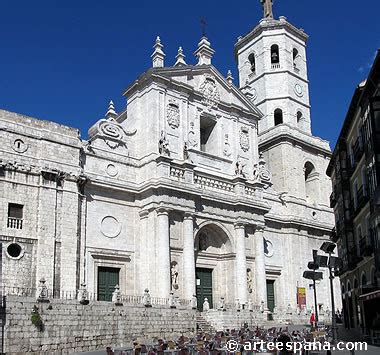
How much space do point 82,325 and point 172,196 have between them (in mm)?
10669

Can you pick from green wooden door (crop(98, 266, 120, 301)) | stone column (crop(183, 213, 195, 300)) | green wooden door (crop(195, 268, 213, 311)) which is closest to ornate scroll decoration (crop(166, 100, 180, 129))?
stone column (crop(183, 213, 195, 300))

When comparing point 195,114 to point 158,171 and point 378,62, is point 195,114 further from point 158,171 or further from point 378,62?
point 378,62

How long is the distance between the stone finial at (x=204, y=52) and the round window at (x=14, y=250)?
18730 millimetres

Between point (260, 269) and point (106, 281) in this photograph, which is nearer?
point (106, 281)

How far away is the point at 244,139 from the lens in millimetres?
38562

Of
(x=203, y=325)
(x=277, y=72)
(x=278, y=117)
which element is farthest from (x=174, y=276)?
(x=277, y=72)

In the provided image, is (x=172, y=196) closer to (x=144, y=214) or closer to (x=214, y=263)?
(x=144, y=214)

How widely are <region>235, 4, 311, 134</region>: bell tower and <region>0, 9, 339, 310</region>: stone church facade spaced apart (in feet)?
0.92

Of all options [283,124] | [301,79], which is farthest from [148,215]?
[301,79]

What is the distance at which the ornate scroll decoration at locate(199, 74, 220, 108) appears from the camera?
1443 inches

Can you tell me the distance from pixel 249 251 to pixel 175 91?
38.7 ft

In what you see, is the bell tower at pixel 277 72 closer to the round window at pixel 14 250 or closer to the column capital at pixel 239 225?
the column capital at pixel 239 225

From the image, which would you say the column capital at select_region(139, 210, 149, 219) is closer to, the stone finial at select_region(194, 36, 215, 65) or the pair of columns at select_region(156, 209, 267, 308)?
the pair of columns at select_region(156, 209, 267, 308)

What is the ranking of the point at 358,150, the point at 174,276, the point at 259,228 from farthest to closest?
the point at 259,228 < the point at 174,276 < the point at 358,150
